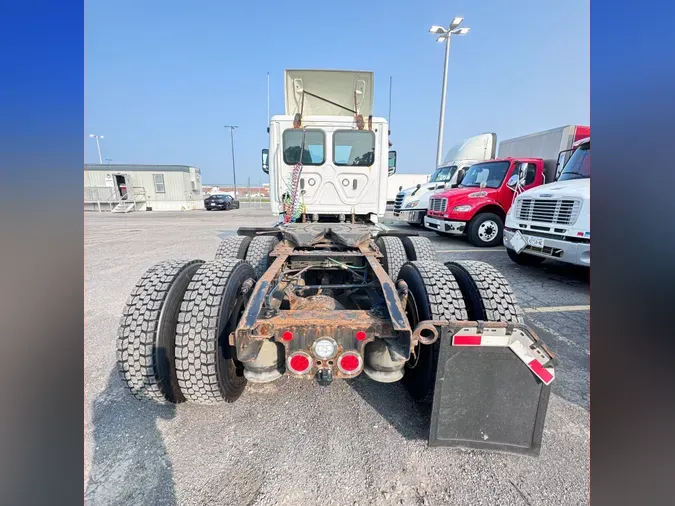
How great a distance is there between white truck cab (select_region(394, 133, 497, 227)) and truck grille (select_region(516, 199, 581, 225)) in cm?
532

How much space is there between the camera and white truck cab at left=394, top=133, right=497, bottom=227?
38.8 feet

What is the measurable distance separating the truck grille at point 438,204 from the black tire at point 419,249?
5265 millimetres

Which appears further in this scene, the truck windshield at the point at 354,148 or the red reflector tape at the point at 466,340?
the truck windshield at the point at 354,148

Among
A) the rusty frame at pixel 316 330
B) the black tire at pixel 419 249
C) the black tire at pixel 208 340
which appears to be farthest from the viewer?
the black tire at pixel 419 249

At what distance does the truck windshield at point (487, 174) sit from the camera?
9.09 meters

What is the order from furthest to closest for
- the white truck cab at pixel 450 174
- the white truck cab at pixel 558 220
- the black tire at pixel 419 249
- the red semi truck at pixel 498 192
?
the white truck cab at pixel 450 174 → the red semi truck at pixel 498 192 → the white truck cab at pixel 558 220 → the black tire at pixel 419 249

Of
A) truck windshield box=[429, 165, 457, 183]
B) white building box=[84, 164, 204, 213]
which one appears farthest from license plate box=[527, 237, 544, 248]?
white building box=[84, 164, 204, 213]

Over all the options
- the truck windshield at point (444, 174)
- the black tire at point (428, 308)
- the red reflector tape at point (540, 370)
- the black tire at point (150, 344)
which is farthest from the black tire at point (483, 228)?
the black tire at point (150, 344)

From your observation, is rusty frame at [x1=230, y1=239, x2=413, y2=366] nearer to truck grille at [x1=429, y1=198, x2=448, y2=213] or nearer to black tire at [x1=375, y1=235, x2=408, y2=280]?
black tire at [x1=375, y1=235, x2=408, y2=280]

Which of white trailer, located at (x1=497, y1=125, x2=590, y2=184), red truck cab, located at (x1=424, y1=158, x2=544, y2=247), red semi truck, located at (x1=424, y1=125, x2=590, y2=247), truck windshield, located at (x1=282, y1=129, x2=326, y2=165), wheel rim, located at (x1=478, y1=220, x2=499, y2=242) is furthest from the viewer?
wheel rim, located at (x1=478, y1=220, x2=499, y2=242)

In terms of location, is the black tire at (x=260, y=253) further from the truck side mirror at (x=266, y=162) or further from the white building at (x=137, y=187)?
the white building at (x=137, y=187)
